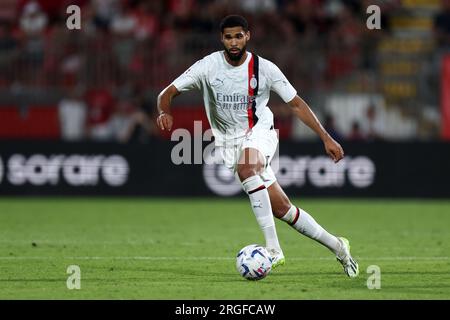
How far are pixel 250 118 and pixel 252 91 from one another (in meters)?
0.28

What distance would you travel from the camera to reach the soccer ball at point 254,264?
9797 mm

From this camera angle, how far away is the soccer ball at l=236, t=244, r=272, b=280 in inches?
386

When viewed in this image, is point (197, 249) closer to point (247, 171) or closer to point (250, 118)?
point (250, 118)

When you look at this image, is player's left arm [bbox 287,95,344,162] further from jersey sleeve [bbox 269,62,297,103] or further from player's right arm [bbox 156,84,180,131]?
player's right arm [bbox 156,84,180,131]

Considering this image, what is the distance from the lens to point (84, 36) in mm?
22219

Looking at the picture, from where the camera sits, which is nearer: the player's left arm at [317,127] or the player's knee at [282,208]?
the player's left arm at [317,127]

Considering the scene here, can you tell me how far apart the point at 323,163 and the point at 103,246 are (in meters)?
8.72

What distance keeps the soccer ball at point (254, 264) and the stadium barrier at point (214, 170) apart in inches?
434

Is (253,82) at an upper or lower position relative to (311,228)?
upper

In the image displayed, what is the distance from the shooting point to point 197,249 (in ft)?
42.2
